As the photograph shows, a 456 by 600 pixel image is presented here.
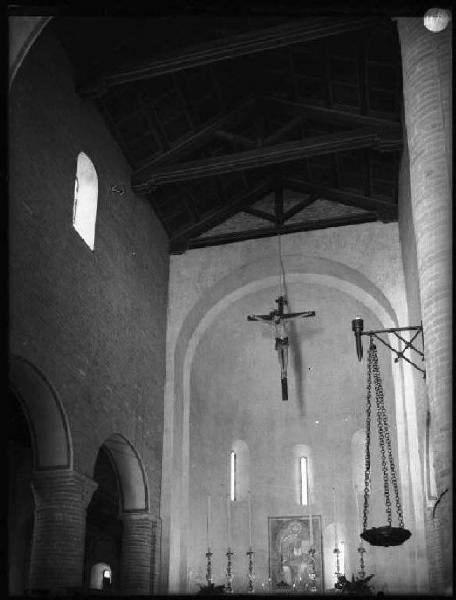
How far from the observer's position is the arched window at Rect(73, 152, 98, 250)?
1144 cm

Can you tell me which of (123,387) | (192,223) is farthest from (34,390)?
(192,223)

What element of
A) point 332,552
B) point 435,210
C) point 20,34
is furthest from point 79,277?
point 332,552

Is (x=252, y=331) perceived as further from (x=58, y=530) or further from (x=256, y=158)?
(x=58, y=530)

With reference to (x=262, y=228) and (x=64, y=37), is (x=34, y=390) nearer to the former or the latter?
(x=64, y=37)

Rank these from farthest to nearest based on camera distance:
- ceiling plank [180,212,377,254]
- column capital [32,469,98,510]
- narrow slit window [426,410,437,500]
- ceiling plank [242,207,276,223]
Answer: ceiling plank [242,207,276,223] → ceiling plank [180,212,377,254] → narrow slit window [426,410,437,500] → column capital [32,469,98,510]

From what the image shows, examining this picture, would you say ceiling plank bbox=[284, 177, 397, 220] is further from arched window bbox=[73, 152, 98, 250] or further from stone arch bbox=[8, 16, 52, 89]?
stone arch bbox=[8, 16, 52, 89]

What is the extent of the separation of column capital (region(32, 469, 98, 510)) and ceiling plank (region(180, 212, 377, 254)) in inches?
252

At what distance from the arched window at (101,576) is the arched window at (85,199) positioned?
1180 centimetres

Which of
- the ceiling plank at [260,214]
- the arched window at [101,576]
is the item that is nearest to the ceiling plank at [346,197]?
the ceiling plank at [260,214]

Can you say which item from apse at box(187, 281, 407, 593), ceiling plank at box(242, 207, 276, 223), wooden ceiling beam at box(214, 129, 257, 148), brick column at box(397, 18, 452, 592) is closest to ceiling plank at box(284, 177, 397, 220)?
ceiling plank at box(242, 207, 276, 223)

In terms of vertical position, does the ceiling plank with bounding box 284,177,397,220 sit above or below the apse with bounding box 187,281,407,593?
above

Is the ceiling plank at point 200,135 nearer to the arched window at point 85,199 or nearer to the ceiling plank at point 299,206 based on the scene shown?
the arched window at point 85,199

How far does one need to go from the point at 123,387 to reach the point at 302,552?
686 cm

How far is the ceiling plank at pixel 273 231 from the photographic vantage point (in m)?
14.8
